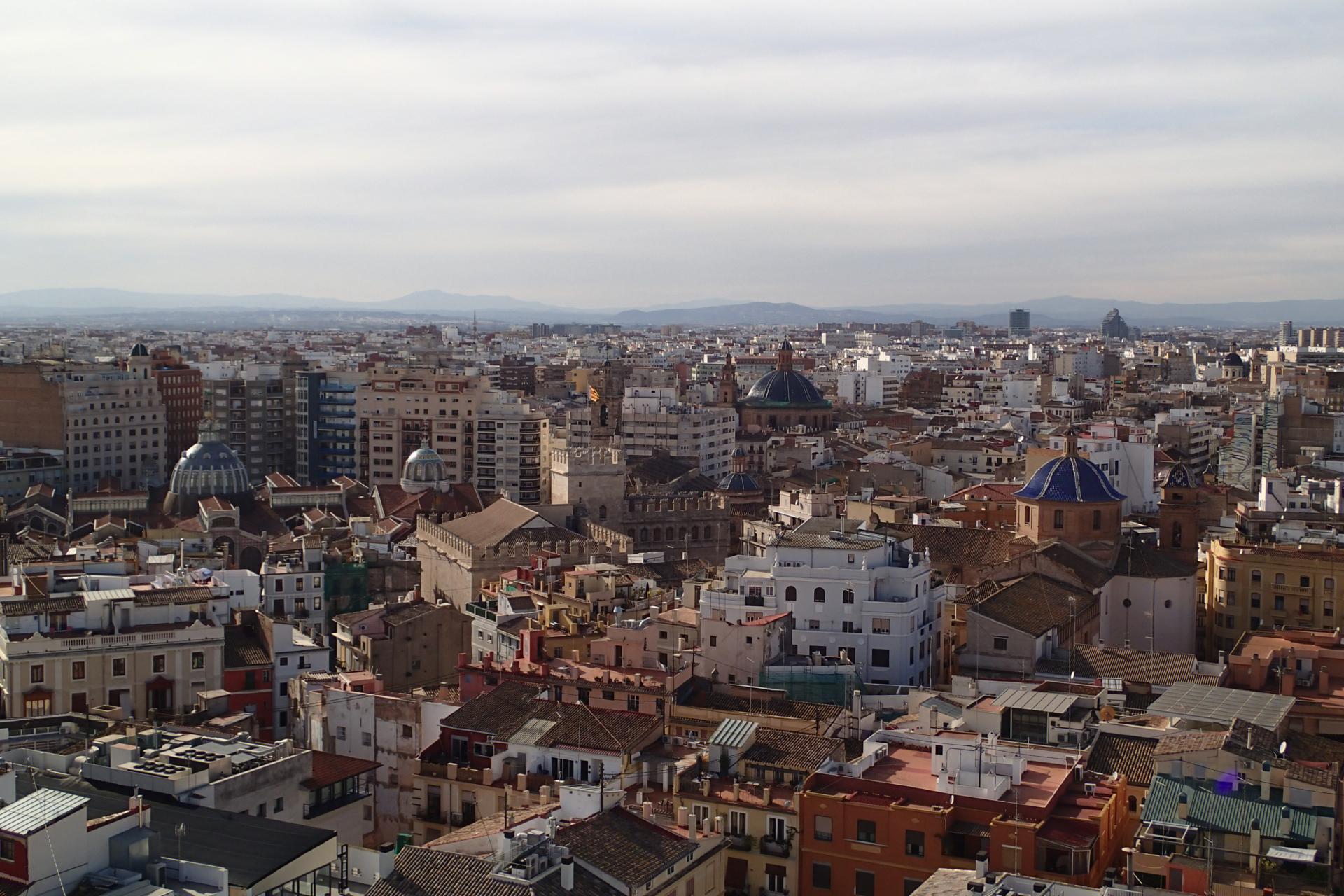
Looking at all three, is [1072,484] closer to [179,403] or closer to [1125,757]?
[1125,757]

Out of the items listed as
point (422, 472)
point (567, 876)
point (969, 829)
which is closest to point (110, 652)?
point (567, 876)

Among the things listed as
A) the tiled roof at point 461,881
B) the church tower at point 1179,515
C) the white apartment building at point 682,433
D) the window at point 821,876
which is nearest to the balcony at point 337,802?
the tiled roof at point 461,881

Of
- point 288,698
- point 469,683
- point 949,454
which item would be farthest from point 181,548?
point 949,454

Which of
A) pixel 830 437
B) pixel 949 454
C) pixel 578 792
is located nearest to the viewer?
pixel 578 792

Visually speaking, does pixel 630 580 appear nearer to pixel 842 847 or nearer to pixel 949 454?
pixel 842 847

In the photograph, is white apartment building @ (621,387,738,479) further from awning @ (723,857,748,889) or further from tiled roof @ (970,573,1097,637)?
awning @ (723,857,748,889)

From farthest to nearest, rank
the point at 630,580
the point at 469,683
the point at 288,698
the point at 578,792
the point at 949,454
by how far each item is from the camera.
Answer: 1. the point at 949,454
2. the point at 630,580
3. the point at 288,698
4. the point at 469,683
5. the point at 578,792

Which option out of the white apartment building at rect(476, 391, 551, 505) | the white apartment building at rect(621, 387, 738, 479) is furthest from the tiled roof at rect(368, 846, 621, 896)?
the white apartment building at rect(621, 387, 738, 479)
